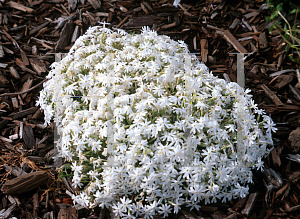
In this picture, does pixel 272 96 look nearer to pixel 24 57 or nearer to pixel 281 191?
pixel 281 191

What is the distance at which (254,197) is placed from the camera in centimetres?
373

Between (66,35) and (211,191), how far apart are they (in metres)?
4.57

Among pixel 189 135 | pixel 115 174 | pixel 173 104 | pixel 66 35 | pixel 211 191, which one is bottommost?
pixel 211 191

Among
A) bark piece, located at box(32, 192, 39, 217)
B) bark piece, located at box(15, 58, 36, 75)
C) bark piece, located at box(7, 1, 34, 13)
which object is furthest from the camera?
bark piece, located at box(7, 1, 34, 13)

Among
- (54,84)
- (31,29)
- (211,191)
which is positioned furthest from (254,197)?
(31,29)

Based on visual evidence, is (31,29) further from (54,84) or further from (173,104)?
(173,104)

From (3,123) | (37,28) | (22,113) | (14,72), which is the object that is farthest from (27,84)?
(37,28)

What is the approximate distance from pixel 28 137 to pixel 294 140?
430 cm

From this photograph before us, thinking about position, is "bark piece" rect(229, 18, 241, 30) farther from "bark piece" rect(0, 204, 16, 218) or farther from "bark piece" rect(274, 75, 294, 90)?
"bark piece" rect(0, 204, 16, 218)

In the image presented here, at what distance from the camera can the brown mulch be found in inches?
154

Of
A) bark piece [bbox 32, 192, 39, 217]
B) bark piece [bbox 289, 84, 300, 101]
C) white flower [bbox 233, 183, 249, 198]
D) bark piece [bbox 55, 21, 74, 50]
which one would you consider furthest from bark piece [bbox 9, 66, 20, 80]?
bark piece [bbox 289, 84, 300, 101]

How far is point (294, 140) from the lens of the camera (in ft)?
14.0

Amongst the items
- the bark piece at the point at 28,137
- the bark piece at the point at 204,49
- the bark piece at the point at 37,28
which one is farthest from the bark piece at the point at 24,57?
the bark piece at the point at 204,49

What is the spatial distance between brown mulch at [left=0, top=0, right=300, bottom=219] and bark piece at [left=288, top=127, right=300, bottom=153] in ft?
0.04
